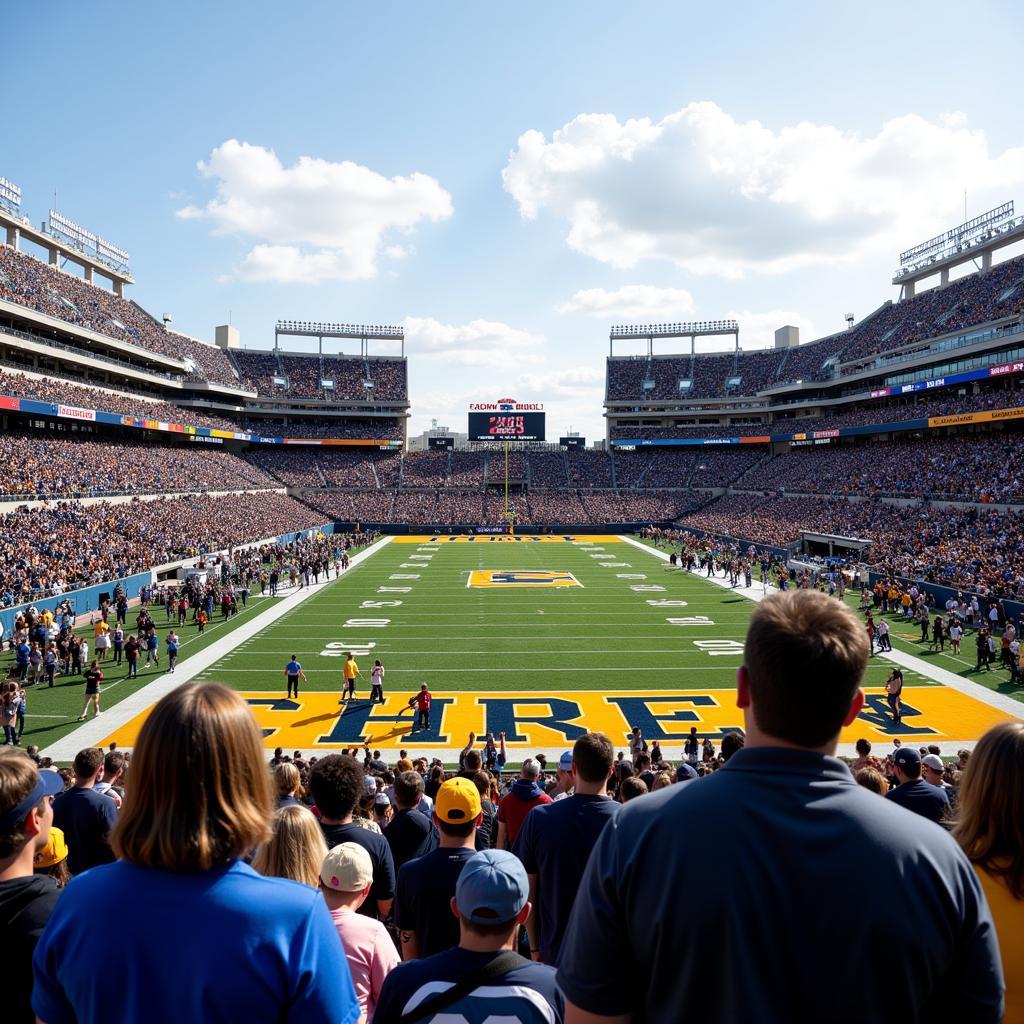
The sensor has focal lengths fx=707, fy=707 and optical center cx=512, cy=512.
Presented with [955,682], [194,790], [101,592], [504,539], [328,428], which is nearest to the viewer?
[194,790]

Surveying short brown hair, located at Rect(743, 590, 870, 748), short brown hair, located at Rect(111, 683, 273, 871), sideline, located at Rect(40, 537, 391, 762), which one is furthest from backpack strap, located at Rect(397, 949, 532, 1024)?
sideline, located at Rect(40, 537, 391, 762)

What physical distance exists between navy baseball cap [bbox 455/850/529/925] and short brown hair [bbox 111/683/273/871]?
2.72 ft

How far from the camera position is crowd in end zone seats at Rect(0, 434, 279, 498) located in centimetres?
3266

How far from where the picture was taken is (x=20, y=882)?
7.87 feet

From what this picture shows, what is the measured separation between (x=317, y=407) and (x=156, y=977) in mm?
79085

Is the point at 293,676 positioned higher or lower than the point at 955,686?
higher

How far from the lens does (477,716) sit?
52.5 feet

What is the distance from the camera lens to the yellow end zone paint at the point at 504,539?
171 feet

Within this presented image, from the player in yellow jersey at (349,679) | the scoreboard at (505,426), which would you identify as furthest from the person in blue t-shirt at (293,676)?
the scoreboard at (505,426)

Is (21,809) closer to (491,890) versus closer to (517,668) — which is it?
(491,890)

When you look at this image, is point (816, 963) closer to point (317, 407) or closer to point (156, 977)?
point (156, 977)

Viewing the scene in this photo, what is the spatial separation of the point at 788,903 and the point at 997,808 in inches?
57.3

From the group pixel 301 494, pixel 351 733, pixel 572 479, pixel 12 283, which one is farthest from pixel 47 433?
pixel 572 479

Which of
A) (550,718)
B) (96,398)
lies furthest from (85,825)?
(96,398)
